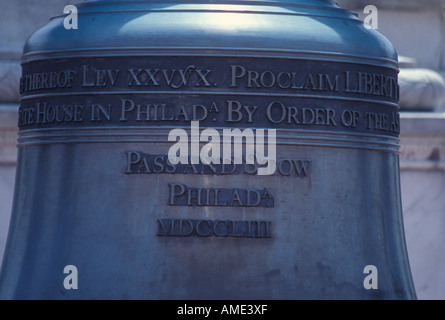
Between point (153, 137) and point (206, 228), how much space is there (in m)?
0.43

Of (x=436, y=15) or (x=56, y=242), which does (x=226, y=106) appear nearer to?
(x=56, y=242)

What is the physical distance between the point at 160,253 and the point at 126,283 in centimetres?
18

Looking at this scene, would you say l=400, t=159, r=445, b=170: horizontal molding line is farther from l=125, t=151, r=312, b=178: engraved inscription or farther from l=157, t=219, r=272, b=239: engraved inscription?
l=157, t=219, r=272, b=239: engraved inscription

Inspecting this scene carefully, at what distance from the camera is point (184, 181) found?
15.8ft

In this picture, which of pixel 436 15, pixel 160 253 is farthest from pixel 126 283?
pixel 436 15

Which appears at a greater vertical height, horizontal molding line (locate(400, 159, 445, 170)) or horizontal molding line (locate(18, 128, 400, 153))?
horizontal molding line (locate(400, 159, 445, 170))

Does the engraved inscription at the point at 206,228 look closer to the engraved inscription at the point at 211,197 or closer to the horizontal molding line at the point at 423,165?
the engraved inscription at the point at 211,197

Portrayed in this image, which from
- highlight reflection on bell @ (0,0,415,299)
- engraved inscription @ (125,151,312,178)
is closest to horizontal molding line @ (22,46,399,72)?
highlight reflection on bell @ (0,0,415,299)

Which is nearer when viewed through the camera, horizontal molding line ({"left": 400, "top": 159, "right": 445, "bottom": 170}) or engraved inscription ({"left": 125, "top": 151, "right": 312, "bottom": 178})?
engraved inscription ({"left": 125, "top": 151, "right": 312, "bottom": 178})

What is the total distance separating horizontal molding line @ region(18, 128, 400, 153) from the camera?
15.9ft

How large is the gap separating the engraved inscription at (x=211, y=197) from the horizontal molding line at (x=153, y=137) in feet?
0.70

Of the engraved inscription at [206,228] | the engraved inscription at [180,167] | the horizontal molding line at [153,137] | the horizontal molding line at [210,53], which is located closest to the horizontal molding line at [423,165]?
the horizontal molding line at [153,137]

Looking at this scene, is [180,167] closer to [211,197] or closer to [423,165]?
[211,197]

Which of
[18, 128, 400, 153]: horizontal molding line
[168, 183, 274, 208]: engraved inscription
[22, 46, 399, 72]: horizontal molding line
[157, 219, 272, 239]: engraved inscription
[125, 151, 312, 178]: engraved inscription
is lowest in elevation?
[157, 219, 272, 239]: engraved inscription
